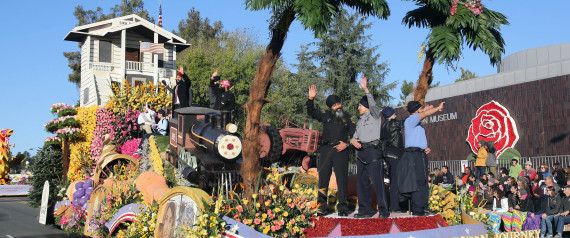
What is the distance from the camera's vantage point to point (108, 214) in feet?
33.3

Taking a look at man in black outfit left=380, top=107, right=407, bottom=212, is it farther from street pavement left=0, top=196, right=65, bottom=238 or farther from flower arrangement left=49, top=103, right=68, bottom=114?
flower arrangement left=49, top=103, right=68, bottom=114

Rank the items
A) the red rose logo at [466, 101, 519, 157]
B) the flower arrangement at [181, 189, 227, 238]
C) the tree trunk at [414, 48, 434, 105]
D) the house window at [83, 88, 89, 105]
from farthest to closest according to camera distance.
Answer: the house window at [83, 88, 89, 105] → the red rose logo at [466, 101, 519, 157] → the tree trunk at [414, 48, 434, 105] → the flower arrangement at [181, 189, 227, 238]

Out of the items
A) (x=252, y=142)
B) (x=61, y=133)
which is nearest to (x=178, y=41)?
(x=61, y=133)

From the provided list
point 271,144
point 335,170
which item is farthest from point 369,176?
point 271,144

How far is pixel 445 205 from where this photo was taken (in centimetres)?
906

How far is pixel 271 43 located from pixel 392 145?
2618 millimetres

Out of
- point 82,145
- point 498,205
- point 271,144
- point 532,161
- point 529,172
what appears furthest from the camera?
point 532,161

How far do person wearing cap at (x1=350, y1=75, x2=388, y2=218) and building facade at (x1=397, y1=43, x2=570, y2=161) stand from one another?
14.7 meters

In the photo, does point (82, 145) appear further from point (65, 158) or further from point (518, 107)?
point (518, 107)

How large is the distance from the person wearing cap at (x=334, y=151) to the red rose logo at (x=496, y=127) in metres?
16.3

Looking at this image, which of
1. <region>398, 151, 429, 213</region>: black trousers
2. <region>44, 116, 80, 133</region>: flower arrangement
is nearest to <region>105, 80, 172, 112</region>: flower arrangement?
<region>44, 116, 80, 133</region>: flower arrangement

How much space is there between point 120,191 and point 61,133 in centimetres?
714

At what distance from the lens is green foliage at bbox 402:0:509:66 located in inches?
365

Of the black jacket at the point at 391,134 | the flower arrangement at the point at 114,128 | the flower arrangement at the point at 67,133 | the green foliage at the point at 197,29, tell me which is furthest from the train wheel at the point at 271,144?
the green foliage at the point at 197,29
